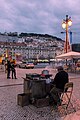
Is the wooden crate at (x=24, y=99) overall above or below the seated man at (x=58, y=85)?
below

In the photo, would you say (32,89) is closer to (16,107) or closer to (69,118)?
(16,107)

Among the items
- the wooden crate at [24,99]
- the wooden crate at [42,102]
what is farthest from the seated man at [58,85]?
the wooden crate at [24,99]

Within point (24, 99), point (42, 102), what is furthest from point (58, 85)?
point (24, 99)

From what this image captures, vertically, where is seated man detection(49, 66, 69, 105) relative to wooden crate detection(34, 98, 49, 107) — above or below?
above

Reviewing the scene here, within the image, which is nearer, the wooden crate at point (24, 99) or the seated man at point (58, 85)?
the seated man at point (58, 85)

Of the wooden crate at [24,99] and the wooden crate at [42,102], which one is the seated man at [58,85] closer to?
the wooden crate at [42,102]

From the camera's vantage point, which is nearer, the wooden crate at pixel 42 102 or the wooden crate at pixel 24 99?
the wooden crate at pixel 42 102

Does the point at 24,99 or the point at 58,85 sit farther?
the point at 24,99

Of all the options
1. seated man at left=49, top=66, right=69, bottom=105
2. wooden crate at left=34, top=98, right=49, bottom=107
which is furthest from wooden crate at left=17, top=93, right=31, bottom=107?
seated man at left=49, top=66, right=69, bottom=105

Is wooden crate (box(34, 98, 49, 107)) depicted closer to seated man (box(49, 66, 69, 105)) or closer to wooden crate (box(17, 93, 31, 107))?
seated man (box(49, 66, 69, 105))

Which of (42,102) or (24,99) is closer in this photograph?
(42,102)

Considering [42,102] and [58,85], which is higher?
[58,85]

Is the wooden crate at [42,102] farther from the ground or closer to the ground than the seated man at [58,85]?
closer to the ground

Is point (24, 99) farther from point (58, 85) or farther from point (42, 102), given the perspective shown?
point (58, 85)
